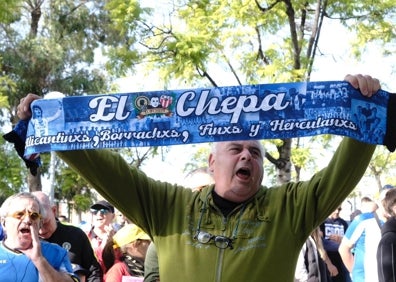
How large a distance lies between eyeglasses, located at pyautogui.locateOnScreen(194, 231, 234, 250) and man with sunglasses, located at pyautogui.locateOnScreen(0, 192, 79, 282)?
1752 millimetres

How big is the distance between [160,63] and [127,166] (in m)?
10.8

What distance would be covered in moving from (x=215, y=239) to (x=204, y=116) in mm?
575

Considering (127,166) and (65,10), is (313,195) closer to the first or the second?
(127,166)

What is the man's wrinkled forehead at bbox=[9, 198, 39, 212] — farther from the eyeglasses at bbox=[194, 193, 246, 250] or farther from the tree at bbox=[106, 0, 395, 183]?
the tree at bbox=[106, 0, 395, 183]

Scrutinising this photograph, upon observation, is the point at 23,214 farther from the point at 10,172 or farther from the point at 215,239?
the point at 10,172

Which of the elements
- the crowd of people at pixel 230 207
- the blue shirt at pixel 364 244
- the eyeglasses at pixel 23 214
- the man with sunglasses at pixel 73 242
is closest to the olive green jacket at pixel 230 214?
the crowd of people at pixel 230 207

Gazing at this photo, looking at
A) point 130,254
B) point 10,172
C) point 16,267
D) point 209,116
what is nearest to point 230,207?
point 209,116

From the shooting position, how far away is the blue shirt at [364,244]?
759cm

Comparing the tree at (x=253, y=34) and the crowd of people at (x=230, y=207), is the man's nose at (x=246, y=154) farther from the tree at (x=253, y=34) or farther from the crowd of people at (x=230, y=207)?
the tree at (x=253, y=34)

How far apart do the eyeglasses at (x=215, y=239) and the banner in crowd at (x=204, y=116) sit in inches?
17.3

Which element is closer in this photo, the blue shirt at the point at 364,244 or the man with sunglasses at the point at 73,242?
the man with sunglasses at the point at 73,242

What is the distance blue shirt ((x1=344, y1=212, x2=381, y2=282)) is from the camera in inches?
299

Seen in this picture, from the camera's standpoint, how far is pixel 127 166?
3.52 m

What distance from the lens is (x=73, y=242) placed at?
6.61 metres
